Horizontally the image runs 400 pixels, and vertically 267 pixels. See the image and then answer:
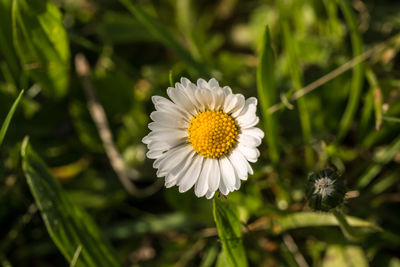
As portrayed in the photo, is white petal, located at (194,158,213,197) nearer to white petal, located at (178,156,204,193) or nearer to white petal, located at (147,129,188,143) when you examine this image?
white petal, located at (178,156,204,193)

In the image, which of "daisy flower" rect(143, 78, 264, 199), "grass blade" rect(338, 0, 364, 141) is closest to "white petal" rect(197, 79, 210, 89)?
"daisy flower" rect(143, 78, 264, 199)

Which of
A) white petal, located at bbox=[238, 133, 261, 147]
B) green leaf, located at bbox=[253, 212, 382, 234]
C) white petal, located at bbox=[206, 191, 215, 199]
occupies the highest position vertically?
white petal, located at bbox=[238, 133, 261, 147]

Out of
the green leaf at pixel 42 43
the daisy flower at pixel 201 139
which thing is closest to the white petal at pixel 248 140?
the daisy flower at pixel 201 139

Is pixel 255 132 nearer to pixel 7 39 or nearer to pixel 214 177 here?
pixel 214 177

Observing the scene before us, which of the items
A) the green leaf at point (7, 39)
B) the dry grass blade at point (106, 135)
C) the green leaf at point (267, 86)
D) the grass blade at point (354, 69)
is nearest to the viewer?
the green leaf at point (267, 86)

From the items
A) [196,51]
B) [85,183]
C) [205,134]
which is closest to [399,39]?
[196,51]

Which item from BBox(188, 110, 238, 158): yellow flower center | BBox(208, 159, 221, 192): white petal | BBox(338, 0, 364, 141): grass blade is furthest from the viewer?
BBox(338, 0, 364, 141): grass blade

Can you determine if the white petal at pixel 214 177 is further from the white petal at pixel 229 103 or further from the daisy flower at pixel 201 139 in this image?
the white petal at pixel 229 103
